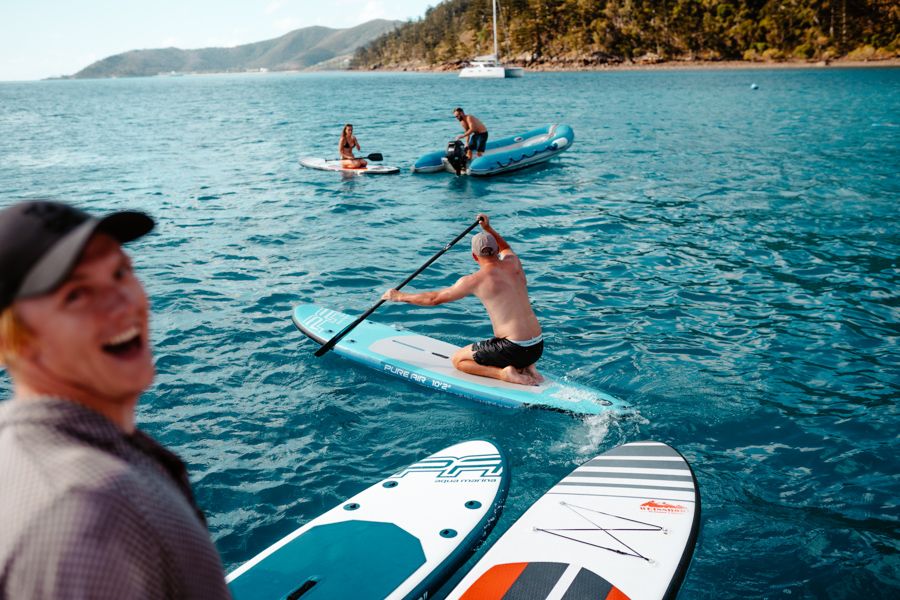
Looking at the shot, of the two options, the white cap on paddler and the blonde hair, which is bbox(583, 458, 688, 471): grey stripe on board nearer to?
the white cap on paddler

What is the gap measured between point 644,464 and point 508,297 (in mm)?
2509

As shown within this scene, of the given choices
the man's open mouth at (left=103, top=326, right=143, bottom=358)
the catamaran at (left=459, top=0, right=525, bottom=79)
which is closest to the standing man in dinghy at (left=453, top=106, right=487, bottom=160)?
the man's open mouth at (left=103, top=326, right=143, bottom=358)

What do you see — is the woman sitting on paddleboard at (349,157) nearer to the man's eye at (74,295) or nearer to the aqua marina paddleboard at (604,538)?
the aqua marina paddleboard at (604,538)

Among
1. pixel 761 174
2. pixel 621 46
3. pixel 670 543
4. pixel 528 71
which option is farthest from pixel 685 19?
pixel 670 543

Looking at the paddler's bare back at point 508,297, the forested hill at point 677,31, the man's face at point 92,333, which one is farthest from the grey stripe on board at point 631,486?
the forested hill at point 677,31

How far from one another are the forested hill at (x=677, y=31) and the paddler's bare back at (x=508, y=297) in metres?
90.1

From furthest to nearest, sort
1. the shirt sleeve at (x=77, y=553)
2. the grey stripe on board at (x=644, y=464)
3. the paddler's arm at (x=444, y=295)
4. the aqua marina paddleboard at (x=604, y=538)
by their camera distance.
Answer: the paddler's arm at (x=444, y=295) < the grey stripe on board at (x=644, y=464) < the aqua marina paddleboard at (x=604, y=538) < the shirt sleeve at (x=77, y=553)

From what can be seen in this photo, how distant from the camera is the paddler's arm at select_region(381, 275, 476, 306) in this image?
7.54 m

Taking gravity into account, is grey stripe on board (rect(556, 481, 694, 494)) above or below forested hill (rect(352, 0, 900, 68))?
below

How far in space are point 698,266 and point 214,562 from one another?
12049mm

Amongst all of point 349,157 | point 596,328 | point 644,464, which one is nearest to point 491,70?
point 349,157

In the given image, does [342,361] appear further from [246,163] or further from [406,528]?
[246,163]

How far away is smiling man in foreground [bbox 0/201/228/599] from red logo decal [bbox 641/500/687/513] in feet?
14.5

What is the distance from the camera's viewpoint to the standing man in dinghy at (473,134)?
70.3 feet
